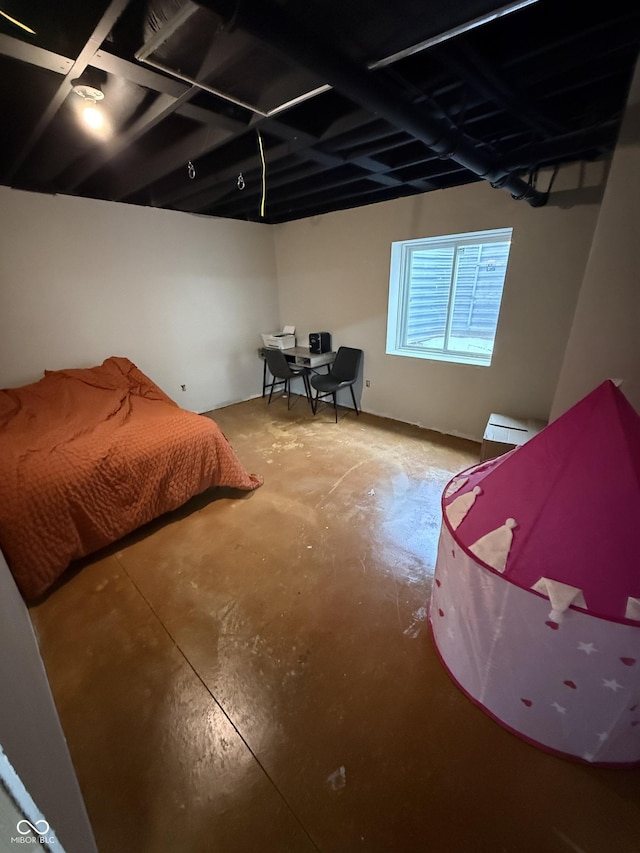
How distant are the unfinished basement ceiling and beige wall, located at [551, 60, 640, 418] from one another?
39 centimetres

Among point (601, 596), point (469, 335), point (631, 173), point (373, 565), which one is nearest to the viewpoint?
point (601, 596)

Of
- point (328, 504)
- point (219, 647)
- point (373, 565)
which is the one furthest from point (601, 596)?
point (328, 504)

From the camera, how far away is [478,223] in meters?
2.82

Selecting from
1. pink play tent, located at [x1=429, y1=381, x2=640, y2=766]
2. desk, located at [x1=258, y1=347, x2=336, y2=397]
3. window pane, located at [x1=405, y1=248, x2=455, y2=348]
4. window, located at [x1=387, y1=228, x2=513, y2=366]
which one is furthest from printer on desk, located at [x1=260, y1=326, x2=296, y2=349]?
pink play tent, located at [x1=429, y1=381, x2=640, y2=766]

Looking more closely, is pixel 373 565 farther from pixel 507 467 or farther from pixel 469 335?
→ pixel 469 335

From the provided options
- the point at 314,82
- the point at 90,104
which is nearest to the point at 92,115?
the point at 90,104

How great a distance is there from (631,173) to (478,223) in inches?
58.4

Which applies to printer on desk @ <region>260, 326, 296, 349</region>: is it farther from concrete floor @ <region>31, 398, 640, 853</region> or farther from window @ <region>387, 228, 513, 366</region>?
concrete floor @ <region>31, 398, 640, 853</region>

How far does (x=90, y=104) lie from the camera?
5.44ft

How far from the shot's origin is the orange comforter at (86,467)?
5.57 feet

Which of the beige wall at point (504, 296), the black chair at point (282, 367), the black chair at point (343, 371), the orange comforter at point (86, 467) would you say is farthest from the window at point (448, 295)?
the orange comforter at point (86, 467)

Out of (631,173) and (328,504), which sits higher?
(631,173)

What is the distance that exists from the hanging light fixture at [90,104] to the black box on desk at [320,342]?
8.58 feet

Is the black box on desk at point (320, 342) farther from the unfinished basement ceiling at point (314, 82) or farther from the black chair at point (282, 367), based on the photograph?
the unfinished basement ceiling at point (314, 82)
